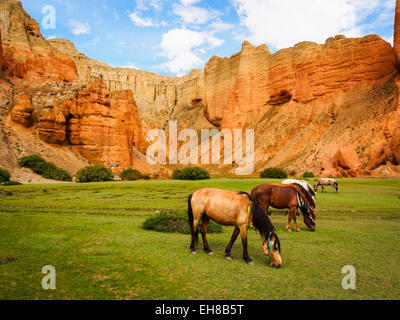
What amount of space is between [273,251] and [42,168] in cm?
3703

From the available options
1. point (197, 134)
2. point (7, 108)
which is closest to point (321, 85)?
point (197, 134)

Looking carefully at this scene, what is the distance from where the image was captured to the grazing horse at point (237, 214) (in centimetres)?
512

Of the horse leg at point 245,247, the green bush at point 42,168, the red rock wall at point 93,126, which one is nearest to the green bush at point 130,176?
the green bush at point 42,168

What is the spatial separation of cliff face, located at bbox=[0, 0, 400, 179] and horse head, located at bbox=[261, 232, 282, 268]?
35.1m

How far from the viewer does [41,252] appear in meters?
4.95

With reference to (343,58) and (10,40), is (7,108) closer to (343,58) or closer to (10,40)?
(10,40)

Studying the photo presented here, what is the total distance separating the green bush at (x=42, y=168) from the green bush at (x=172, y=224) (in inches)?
1222

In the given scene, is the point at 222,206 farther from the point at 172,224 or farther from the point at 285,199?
the point at 285,199

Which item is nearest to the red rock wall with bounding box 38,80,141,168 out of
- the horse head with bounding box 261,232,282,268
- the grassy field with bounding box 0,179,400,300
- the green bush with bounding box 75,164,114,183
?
the green bush with bounding box 75,164,114,183

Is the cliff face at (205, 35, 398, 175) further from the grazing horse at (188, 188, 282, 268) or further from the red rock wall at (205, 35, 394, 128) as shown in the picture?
the grazing horse at (188, 188, 282, 268)

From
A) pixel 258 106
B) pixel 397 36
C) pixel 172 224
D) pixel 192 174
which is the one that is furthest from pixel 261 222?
pixel 258 106

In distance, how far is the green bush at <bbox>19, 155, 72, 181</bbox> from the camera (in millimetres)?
35006

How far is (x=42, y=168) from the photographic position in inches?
1400

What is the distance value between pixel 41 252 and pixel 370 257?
6090 mm
